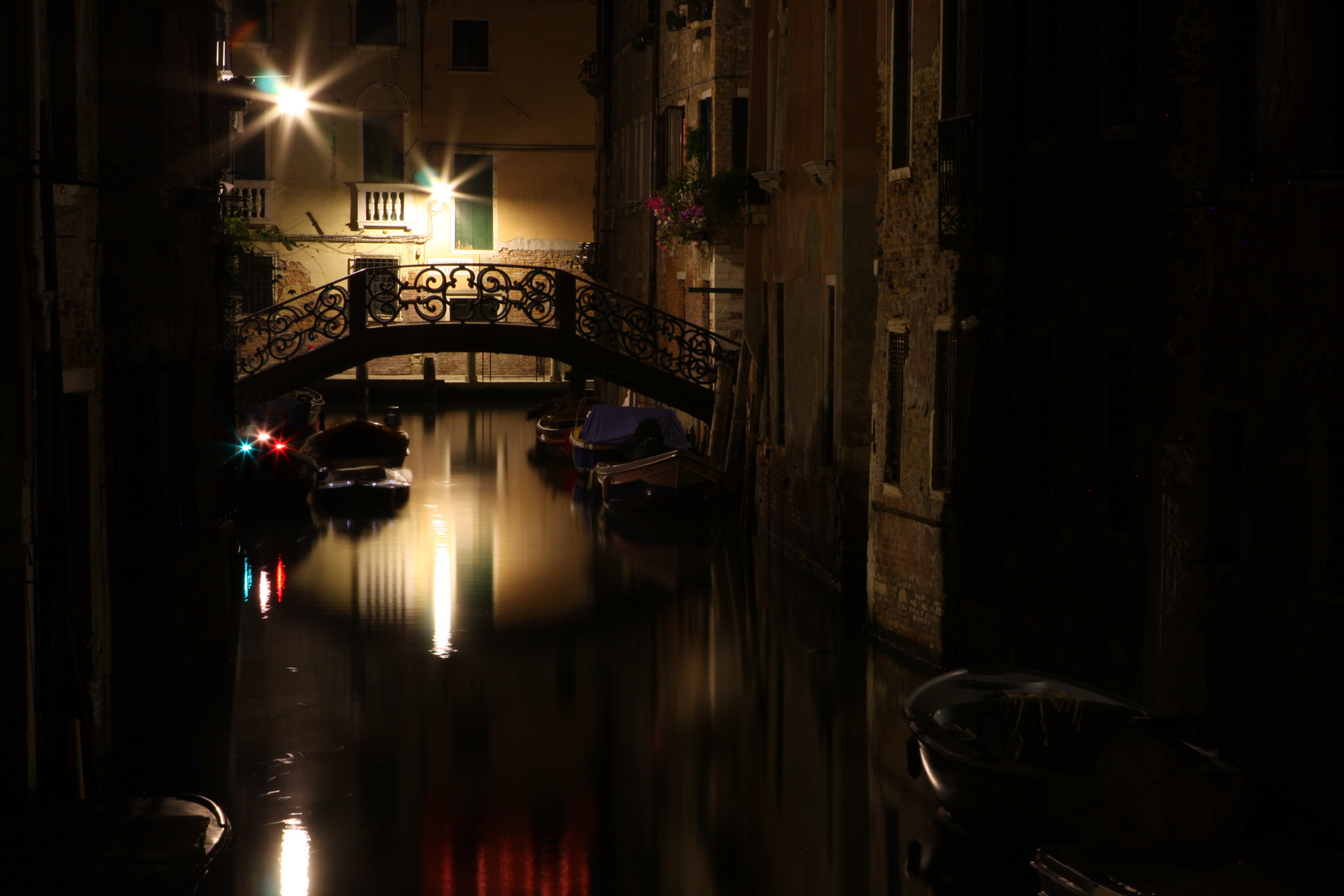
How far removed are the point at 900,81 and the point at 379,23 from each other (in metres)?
27.4

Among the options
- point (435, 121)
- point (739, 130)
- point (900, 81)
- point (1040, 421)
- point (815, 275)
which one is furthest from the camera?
point (435, 121)

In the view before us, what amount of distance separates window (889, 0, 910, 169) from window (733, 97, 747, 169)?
32.5 ft

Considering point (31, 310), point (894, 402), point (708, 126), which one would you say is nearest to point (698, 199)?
point (708, 126)

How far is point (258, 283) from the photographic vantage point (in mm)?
38781

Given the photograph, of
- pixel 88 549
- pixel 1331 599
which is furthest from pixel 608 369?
pixel 1331 599

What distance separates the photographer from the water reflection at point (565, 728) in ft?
29.0

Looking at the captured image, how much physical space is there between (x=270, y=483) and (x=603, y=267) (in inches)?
591

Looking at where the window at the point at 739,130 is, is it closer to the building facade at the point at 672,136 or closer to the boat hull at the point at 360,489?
the building facade at the point at 672,136

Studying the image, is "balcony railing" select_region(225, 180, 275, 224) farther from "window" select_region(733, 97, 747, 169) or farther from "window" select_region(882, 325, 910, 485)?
"window" select_region(882, 325, 910, 485)

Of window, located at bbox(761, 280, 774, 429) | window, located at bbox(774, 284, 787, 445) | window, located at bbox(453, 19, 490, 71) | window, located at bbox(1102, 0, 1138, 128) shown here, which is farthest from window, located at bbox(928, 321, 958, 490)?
window, located at bbox(453, 19, 490, 71)

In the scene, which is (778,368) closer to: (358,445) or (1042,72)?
(1042,72)

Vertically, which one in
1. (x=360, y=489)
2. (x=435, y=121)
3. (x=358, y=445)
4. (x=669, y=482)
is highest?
(x=435, y=121)

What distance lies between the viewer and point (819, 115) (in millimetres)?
16969

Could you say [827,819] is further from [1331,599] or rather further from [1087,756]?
[1331,599]
